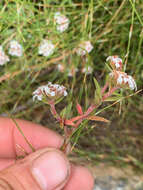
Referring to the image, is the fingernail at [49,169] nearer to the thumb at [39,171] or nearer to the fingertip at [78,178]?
the thumb at [39,171]

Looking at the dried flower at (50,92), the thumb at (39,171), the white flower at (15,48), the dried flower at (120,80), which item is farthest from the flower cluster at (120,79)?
the white flower at (15,48)

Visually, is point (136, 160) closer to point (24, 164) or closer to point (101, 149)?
point (101, 149)

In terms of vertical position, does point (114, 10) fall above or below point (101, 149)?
above

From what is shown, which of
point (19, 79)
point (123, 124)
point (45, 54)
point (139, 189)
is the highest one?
point (45, 54)

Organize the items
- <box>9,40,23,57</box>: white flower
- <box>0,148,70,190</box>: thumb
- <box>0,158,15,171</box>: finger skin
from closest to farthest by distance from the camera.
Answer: <box>0,148,70,190</box>: thumb < <box>0,158,15,171</box>: finger skin < <box>9,40,23,57</box>: white flower

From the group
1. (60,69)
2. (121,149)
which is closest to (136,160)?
(121,149)

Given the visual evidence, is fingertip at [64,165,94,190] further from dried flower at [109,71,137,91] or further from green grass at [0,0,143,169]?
dried flower at [109,71,137,91]

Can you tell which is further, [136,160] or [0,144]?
[136,160]

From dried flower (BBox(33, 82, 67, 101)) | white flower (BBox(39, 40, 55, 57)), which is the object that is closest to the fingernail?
dried flower (BBox(33, 82, 67, 101))
